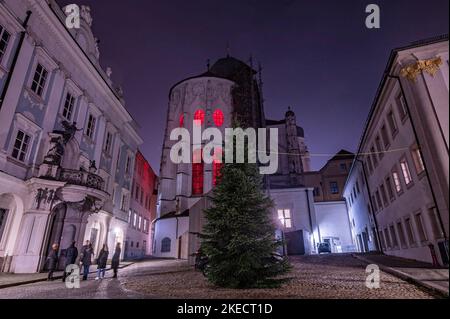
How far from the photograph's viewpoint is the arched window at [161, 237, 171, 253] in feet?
114

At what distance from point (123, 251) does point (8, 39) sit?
21.3 metres

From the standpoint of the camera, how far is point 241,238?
27.0 ft

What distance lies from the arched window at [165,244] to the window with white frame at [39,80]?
79.6ft

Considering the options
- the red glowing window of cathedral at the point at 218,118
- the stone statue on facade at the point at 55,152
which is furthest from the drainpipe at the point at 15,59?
the red glowing window of cathedral at the point at 218,118

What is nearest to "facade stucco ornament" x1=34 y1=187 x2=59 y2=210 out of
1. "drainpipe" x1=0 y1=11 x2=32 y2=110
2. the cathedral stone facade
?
"drainpipe" x1=0 y1=11 x2=32 y2=110

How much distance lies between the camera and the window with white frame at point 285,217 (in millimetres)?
28422

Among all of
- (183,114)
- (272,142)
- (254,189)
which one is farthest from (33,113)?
(272,142)

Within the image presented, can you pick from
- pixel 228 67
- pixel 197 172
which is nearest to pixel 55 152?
pixel 197 172

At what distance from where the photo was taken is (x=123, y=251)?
91.2 feet

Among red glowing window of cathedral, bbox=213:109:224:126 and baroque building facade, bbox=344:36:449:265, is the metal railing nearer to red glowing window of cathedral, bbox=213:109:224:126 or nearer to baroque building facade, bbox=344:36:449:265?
baroque building facade, bbox=344:36:449:265

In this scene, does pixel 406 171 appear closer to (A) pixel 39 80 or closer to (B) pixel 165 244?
(A) pixel 39 80

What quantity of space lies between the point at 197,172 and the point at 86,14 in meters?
24.6

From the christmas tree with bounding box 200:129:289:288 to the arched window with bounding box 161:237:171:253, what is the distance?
28.1 meters
